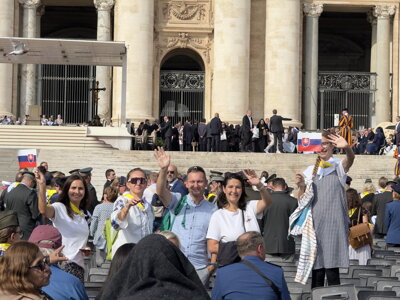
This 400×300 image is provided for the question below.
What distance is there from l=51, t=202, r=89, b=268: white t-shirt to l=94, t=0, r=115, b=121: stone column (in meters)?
29.2

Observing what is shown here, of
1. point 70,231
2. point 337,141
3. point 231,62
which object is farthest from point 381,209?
point 231,62

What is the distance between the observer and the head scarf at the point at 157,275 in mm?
4152

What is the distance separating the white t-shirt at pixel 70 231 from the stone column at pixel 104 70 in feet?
96.0

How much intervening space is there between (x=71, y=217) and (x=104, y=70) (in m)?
29.5

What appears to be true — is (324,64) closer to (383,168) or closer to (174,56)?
(174,56)

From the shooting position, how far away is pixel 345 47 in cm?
4703

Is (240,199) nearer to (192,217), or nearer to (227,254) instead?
(192,217)

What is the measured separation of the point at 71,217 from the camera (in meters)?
8.66

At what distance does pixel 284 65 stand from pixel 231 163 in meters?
9.76

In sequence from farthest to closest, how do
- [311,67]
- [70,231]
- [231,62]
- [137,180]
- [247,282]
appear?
[311,67] < [231,62] < [137,180] < [70,231] < [247,282]

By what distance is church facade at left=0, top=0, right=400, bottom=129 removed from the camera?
37.5 m

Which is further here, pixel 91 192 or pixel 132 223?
pixel 91 192

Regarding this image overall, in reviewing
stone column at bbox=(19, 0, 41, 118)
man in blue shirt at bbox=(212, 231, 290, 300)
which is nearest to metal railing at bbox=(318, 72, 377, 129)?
stone column at bbox=(19, 0, 41, 118)

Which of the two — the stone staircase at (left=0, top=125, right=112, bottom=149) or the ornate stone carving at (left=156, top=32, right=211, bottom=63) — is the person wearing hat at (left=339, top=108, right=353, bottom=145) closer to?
the stone staircase at (left=0, top=125, right=112, bottom=149)
